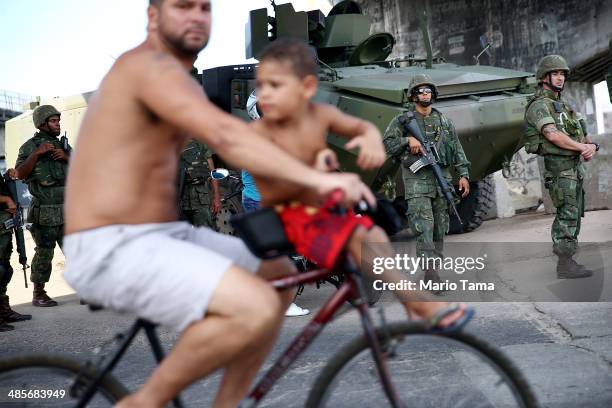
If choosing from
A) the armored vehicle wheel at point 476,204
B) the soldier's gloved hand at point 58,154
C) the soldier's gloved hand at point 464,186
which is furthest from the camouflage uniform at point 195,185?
the armored vehicle wheel at point 476,204

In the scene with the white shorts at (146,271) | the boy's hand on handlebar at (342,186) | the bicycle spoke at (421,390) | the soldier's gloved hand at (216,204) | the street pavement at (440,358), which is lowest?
the street pavement at (440,358)

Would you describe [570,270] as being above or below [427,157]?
below

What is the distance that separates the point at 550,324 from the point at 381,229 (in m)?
3.18

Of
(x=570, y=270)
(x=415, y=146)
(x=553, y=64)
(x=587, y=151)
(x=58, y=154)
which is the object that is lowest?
(x=570, y=270)

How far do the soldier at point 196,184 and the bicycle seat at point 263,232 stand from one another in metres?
5.68

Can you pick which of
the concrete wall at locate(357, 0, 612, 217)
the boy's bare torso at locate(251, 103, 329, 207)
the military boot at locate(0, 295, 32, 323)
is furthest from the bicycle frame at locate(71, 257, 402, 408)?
the concrete wall at locate(357, 0, 612, 217)

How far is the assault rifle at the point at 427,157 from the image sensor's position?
7.11 m

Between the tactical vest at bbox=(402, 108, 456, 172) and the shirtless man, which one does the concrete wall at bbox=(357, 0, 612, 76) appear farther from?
the shirtless man

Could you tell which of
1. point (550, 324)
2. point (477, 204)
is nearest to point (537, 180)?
point (477, 204)

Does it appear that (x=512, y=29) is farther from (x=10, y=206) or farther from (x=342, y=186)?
(x=342, y=186)

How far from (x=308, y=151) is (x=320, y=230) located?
32cm

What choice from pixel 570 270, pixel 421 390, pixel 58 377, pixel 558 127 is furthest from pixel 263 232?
pixel 558 127

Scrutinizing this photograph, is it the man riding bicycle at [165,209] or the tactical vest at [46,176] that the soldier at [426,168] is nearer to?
the tactical vest at [46,176]

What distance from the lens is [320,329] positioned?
2.34 meters
